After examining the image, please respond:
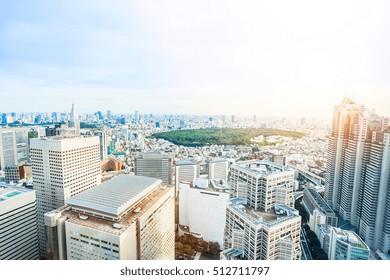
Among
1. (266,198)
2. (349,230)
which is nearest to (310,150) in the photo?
(266,198)

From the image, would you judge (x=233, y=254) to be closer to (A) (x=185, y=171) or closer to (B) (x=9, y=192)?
(B) (x=9, y=192)

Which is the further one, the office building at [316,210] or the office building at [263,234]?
the office building at [316,210]

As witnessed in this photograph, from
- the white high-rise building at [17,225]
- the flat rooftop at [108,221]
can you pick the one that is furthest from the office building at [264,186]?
the white high-rise building at [17,225]

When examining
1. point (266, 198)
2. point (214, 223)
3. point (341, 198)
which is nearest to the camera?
point (266, 198)

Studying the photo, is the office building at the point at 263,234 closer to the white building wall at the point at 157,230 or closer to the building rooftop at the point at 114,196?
the white building wall at the point at 157,230

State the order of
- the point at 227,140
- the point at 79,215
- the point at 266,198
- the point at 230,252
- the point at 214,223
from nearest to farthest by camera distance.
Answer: the point at 230,252 < the point at 266,198 < the point at 79,215 < the point at 227,140 < the point at 214,223
